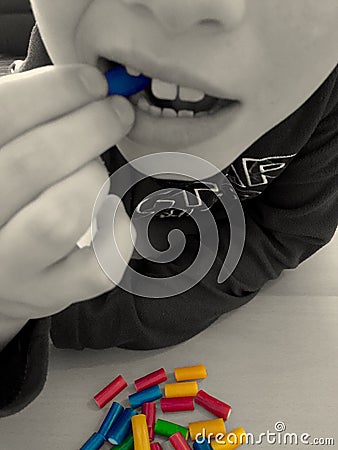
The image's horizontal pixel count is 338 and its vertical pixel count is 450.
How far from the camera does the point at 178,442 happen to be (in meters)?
0.52

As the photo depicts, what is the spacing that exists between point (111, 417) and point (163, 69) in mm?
276

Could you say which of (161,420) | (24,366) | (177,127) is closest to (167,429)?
(161,420)

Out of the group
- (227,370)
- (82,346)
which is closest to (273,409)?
(227,370)

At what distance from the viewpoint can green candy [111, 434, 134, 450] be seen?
1.72ft

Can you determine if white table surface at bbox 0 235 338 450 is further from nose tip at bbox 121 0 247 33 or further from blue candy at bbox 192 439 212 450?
nose tip at bbox 121 0 247 33

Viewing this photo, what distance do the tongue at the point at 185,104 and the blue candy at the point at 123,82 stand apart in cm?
2

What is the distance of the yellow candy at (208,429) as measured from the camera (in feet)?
1.75

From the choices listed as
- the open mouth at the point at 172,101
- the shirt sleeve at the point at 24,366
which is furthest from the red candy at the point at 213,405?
the open mouth at the point at 172,101

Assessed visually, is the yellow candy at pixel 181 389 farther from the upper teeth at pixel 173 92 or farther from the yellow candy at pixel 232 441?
→ the upper teeth at pixel 173 92

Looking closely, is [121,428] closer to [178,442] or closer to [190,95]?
[178,442]

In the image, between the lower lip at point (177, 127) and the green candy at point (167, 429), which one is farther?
the green candy at point (167, 429)

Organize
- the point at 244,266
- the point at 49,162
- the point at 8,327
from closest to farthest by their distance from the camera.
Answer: the point at 49,162
the point at 8,327
the point at 244,266

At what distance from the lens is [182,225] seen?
0.67 meters

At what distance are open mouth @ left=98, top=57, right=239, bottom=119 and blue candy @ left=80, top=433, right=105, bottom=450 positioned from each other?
0.24m
